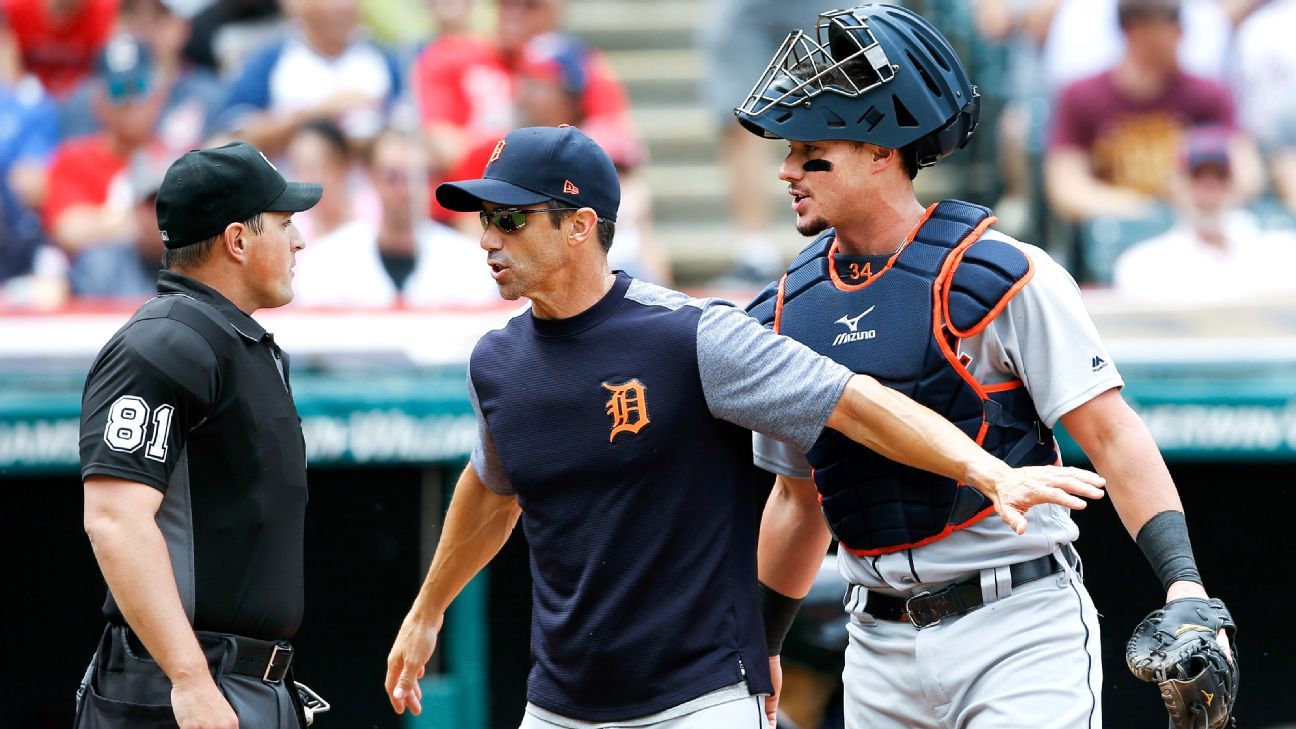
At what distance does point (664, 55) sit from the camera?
793cm

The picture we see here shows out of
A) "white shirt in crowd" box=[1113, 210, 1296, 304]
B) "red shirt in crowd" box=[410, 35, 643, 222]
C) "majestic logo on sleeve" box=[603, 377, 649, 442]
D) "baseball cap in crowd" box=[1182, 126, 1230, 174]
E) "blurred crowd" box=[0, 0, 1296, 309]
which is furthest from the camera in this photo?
"red shirt in crowd" box=[410, 35, 643, 222]

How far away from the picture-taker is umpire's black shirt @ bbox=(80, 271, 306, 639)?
2602mm

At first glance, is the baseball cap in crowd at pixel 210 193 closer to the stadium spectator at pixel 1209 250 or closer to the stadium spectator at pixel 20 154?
the stadium spectator at pixel 20 154

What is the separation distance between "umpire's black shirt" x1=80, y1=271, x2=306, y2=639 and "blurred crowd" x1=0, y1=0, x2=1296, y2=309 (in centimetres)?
288

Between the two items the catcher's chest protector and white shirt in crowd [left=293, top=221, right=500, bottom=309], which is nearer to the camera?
the catcher's chest protector

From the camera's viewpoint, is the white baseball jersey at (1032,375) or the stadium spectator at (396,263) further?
the stadium spectator at (396,263)

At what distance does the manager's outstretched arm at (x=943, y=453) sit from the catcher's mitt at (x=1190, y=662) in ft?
0.82

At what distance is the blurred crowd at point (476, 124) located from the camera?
5.93 m

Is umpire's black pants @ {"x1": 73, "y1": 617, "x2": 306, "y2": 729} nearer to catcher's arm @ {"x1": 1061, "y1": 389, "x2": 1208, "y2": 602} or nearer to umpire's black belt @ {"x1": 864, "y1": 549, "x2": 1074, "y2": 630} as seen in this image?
umpire's black belt @ {"x1": 864, "y1": 549, "x2": 1074, "y2": 630}

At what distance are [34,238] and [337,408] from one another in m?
2.31

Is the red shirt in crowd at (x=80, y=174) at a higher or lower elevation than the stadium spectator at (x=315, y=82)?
lower

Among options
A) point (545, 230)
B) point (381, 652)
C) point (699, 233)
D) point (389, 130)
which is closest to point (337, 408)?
point (381, 652)

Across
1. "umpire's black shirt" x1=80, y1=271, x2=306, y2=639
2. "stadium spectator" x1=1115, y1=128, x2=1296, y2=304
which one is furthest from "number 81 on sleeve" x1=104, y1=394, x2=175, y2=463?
"stadium spectator" x1=1115, y1=128, x2=1296, y2=304

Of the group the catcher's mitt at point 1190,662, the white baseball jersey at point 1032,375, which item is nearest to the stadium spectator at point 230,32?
the white baseball jersey at point 1032,375
